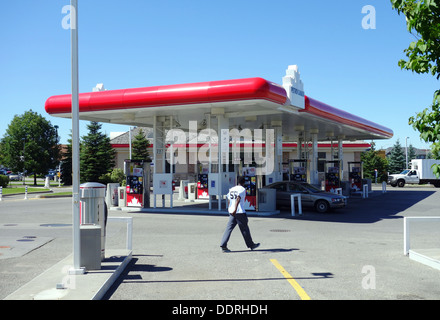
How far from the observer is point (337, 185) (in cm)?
2978

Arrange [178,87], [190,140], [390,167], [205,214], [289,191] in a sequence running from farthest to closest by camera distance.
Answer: [390,167]
[190,140]
[289,191]
[205,214]
[178,87]

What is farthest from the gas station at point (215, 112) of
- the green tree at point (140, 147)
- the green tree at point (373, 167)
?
the green tree at point (373, 167)

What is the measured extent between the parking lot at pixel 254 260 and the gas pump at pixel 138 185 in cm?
515

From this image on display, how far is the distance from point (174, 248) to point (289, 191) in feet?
36.4

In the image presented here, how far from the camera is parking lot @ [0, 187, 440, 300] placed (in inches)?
270

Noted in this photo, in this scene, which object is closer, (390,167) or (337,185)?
(337,185)

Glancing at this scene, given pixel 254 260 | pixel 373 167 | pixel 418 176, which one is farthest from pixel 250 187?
pixel 373 167

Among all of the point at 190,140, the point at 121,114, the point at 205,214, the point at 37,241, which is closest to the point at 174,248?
the point at 37,241

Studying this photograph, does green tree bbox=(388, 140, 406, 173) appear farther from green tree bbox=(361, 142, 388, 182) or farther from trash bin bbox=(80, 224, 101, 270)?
trash bin bbox=(80, 224, 101, 270)

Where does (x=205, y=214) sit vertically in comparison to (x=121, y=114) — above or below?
below

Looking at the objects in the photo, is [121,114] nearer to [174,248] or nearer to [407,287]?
[174,248]

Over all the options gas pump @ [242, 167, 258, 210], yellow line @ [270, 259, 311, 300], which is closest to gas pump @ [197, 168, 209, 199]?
gas pump @ [242, 167, 258, 210]

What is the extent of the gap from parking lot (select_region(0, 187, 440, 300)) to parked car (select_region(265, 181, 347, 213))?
119 inches

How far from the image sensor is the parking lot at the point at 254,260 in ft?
22.5
